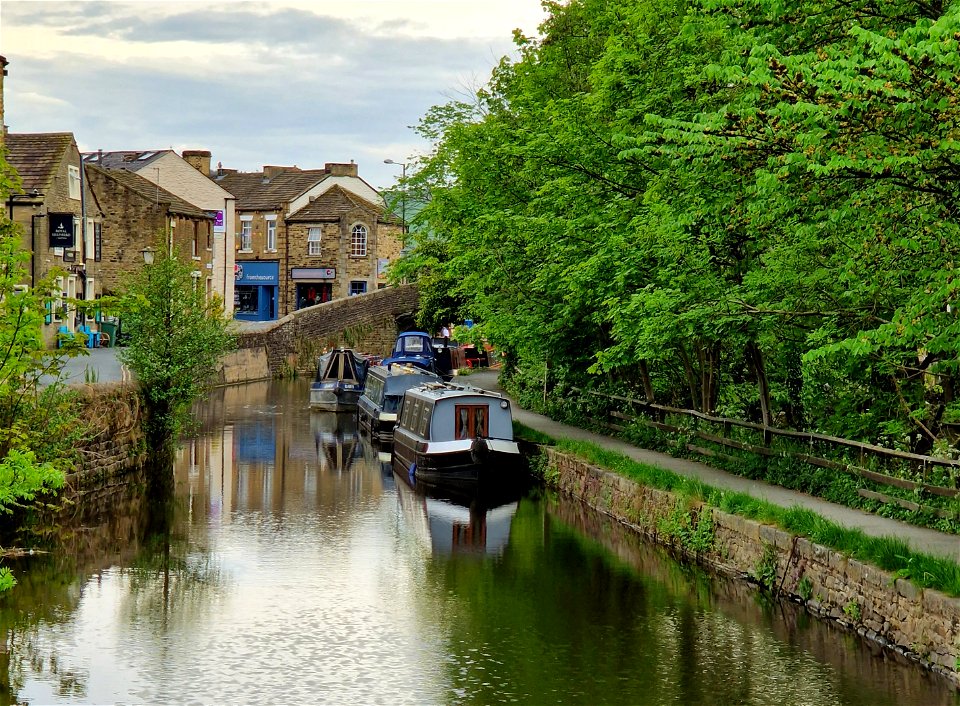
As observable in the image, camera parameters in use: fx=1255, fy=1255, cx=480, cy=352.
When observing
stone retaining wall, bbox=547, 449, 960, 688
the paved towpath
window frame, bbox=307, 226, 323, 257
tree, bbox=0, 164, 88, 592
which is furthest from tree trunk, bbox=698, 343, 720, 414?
window frame, bbox=307, 226, 323, 257

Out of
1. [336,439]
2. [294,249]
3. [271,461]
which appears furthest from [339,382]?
[294,249]

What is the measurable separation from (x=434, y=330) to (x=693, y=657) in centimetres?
4847

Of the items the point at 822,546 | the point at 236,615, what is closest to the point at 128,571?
the point at 236,615

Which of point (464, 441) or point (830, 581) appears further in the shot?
point (464, 441)

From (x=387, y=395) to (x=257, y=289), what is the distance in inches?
1771

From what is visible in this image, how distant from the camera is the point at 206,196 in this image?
70875 mm

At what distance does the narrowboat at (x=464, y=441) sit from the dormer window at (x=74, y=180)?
78.6ft

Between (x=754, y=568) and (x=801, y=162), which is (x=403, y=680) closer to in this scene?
(x=754, y=568)

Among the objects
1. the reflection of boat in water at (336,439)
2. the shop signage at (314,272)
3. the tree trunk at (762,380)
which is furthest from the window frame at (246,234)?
the tree trunk at (762,380)

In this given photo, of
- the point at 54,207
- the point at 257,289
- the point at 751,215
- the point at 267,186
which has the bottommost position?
the point at 751,215

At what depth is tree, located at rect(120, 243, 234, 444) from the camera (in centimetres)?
2802

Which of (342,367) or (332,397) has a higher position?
(342,367)

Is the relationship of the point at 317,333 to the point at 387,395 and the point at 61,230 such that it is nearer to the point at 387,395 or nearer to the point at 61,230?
the point at 61,230

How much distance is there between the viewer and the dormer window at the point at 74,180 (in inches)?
1856
